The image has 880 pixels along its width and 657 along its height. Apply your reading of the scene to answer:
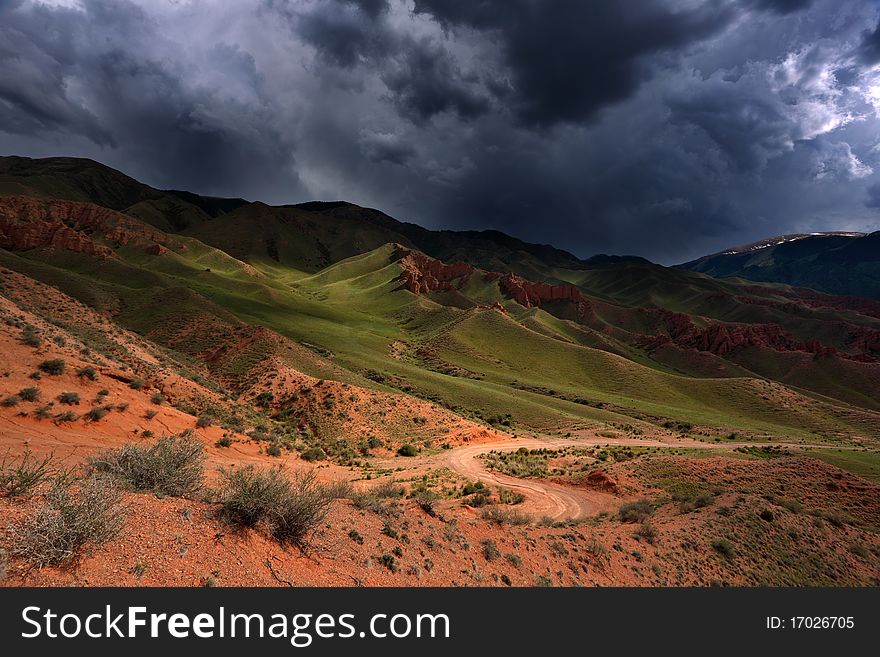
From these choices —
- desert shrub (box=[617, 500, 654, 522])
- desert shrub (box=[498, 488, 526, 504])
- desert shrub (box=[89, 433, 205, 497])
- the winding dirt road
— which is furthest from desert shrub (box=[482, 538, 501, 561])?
desert shrub (box=[617, 500, 654, 522])

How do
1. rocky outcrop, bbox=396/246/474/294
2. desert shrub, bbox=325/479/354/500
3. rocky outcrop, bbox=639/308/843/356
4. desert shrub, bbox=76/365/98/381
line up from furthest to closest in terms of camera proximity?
rocky outcrop, bbox=396/246/474/294 < rocky outcrop, bbox=639/308/843/356 < desert shrub, bbox=76/365/98/381 < desert shrub, bbox=325/479/354/500

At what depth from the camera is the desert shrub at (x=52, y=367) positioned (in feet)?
55.6

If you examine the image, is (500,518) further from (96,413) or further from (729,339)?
(729,339)

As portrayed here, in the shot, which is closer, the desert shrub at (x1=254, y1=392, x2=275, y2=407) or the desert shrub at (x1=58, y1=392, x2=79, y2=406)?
the desert shrub at (x1=58, y1=392, x2=79, y2=406)

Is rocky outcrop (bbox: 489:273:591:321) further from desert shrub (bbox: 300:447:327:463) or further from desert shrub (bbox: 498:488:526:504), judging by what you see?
desert shrub (bbox: 300:447:327:463)

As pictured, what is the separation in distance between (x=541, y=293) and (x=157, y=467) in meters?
177

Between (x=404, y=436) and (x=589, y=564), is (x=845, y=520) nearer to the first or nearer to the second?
(x=589, y=564)

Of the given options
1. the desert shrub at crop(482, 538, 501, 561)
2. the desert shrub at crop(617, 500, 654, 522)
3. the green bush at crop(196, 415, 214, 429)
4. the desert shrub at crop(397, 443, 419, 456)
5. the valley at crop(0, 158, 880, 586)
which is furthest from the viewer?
the desert shrub at crop(397, 443, 419, 456)

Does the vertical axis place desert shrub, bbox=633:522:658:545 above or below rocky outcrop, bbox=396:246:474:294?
below

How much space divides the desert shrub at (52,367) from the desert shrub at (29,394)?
2193mm

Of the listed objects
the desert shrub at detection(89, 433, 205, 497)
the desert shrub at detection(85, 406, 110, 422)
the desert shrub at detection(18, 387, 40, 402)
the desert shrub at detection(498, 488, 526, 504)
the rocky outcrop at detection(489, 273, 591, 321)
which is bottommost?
the desert shrub at detection(498, 488, 526, 504)

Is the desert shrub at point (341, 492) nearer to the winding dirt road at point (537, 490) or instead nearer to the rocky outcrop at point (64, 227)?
the winding dirt road at point (537, 490)

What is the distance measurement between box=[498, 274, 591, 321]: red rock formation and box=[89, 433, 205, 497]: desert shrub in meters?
162

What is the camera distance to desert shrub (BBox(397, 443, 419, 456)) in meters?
28.6
